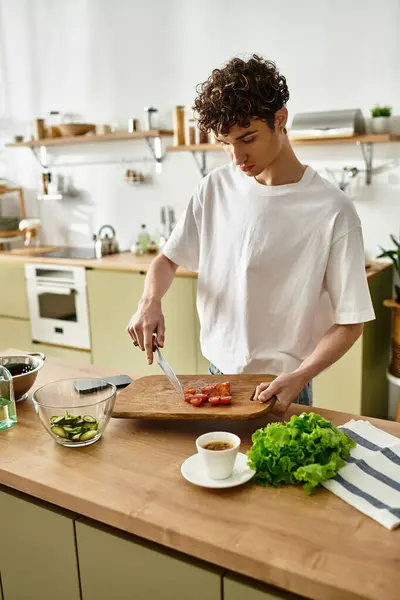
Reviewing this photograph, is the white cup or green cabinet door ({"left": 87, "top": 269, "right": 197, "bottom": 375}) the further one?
green cabinet door ({"left": 87, "top": 269, "right": 197, "bottom": 375})

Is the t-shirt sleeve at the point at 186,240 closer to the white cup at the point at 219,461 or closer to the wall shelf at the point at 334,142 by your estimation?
the white cup at the point at 219,461

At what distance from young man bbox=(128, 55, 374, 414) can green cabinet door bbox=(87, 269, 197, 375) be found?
5.11 feet

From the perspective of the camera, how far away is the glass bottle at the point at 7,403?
1516mm

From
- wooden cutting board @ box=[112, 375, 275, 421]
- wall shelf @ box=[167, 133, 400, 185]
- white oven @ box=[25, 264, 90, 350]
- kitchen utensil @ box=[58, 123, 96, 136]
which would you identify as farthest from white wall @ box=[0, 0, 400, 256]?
wooden cutting board @ box=[112, 375, 275, 421]

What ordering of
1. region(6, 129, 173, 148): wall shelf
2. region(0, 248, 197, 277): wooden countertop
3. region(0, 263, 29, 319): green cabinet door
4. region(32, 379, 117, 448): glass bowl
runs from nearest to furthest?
region(32, 379, 117, 448): glass bowl < region(0, 248, 197, 277): wooden countertop < region(6, 129, 173, 148): wall shelf < region(0, 263, 29, 319): green cabinet door

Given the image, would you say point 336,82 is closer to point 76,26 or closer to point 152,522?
point 76,26

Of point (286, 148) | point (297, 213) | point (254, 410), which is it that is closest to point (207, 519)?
point (254, 410)

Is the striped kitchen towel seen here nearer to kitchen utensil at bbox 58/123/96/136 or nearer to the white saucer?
the white saucer

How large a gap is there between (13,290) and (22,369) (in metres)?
2.64

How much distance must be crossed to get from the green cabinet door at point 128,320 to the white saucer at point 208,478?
2.20 m

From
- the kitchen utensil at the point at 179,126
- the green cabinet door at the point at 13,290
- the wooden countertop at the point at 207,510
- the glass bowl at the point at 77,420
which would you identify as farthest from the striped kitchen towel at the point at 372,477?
the green cabinet door at the point at 13,290

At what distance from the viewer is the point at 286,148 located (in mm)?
1678

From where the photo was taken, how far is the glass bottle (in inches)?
59.7

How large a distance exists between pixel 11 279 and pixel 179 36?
1.95m
